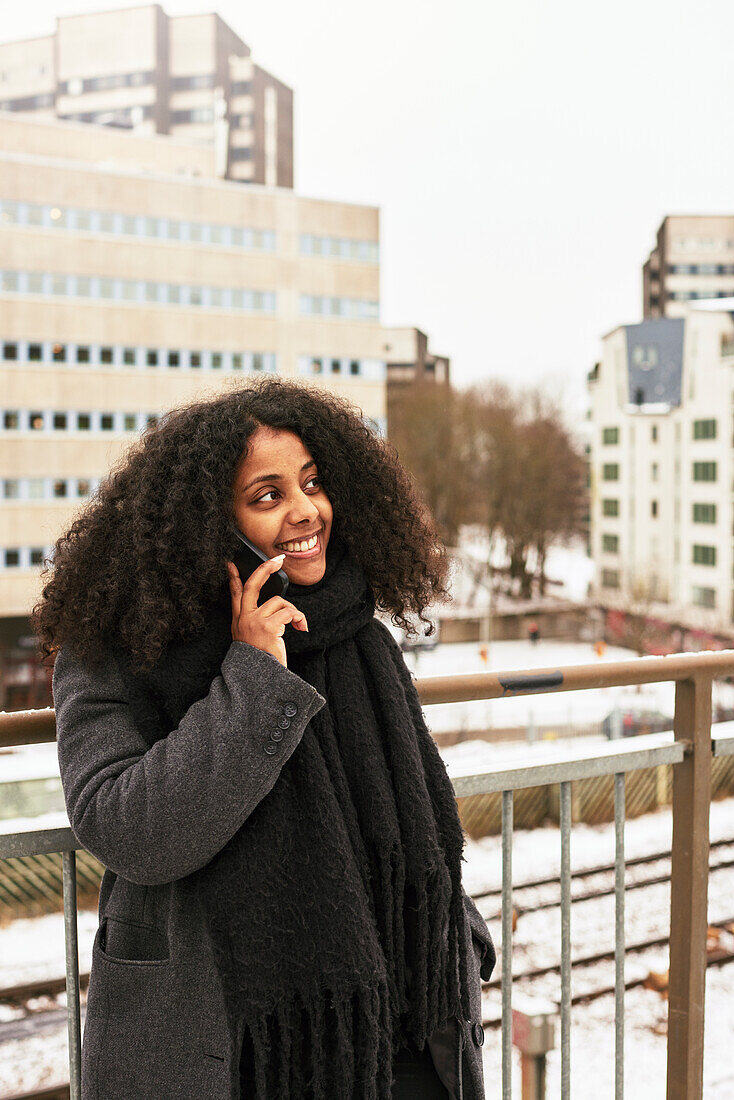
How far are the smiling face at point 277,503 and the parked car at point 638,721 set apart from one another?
21323mm

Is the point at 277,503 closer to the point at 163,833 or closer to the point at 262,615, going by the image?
the point at 262,615

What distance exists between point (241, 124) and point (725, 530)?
174ft

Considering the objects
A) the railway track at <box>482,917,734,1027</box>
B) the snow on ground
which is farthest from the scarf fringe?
the railway track at <box>482,917,734,1027</box>

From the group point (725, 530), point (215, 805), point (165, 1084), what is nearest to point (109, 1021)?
point (165, 1084)

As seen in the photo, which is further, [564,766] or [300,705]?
[564,766]

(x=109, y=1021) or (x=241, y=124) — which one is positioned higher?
(x=241, y=124)

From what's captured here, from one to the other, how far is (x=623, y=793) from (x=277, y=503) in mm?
1062

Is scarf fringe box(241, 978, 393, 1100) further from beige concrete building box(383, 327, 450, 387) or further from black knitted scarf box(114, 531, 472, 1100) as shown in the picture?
beige concrete building box(383, 327, 450, 387)

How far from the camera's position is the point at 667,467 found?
47.2 m

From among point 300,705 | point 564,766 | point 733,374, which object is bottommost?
point 564,766

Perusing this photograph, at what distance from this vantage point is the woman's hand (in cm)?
144

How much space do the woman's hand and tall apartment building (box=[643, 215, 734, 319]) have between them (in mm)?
70830

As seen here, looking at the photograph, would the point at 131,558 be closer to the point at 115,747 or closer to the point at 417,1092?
the point at 115,747

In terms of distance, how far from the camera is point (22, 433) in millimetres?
41594
